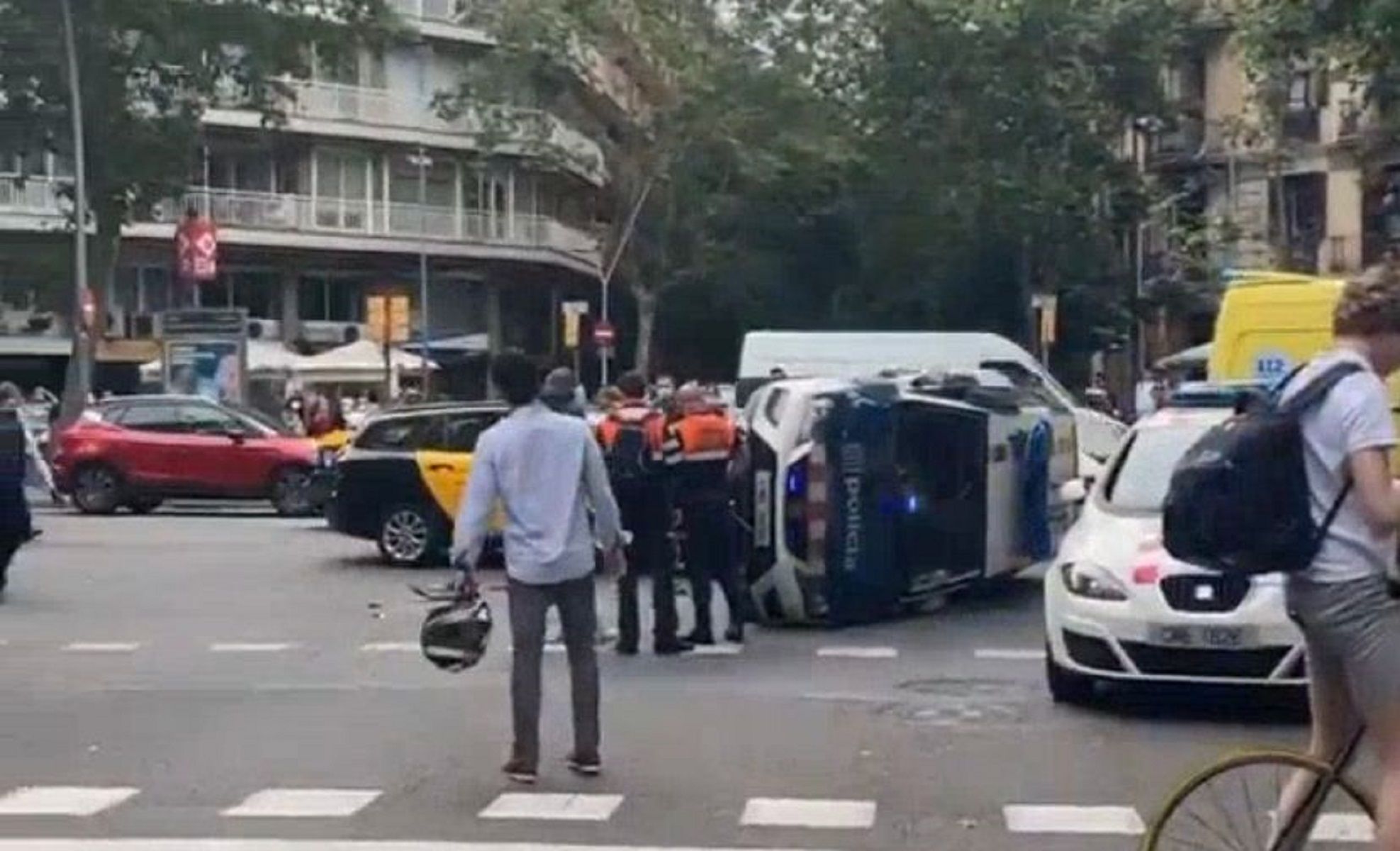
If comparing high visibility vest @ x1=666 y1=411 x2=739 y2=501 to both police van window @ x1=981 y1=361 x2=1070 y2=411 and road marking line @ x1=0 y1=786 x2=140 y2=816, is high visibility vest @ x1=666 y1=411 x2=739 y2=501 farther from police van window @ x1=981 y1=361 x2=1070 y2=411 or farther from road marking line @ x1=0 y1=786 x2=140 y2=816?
police van window @ x1=981 y1=361 x2=1070 y2=411

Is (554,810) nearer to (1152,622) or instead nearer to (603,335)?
(1152,622)

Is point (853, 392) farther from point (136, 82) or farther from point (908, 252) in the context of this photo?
point (908, 252)

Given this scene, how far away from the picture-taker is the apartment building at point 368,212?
6288 centimetres

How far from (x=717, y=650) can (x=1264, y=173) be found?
45023 mm

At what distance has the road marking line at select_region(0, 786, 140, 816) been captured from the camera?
10.8 metres

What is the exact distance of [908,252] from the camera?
53844 millimetres

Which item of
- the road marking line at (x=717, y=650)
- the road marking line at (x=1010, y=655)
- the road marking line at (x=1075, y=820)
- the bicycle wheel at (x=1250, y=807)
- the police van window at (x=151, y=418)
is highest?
the bicycle wheel at (x=1250, y=807)

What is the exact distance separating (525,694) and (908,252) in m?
42.9

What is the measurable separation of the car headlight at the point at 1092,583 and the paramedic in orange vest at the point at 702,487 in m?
3.38

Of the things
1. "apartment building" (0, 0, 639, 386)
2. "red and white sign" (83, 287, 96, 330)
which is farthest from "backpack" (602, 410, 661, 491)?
"apartment building" (0, 0, 639, 386)

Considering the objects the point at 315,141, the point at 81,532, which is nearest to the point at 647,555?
the point at 81,532

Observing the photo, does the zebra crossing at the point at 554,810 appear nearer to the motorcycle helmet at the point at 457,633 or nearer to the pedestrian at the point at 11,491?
the motorcycle helmet at the point at 457,633

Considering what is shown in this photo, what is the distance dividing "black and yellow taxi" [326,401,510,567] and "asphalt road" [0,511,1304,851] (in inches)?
149

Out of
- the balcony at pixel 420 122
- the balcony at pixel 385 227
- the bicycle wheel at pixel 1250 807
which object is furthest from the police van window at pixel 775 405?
the balcony at pixel 385 227
